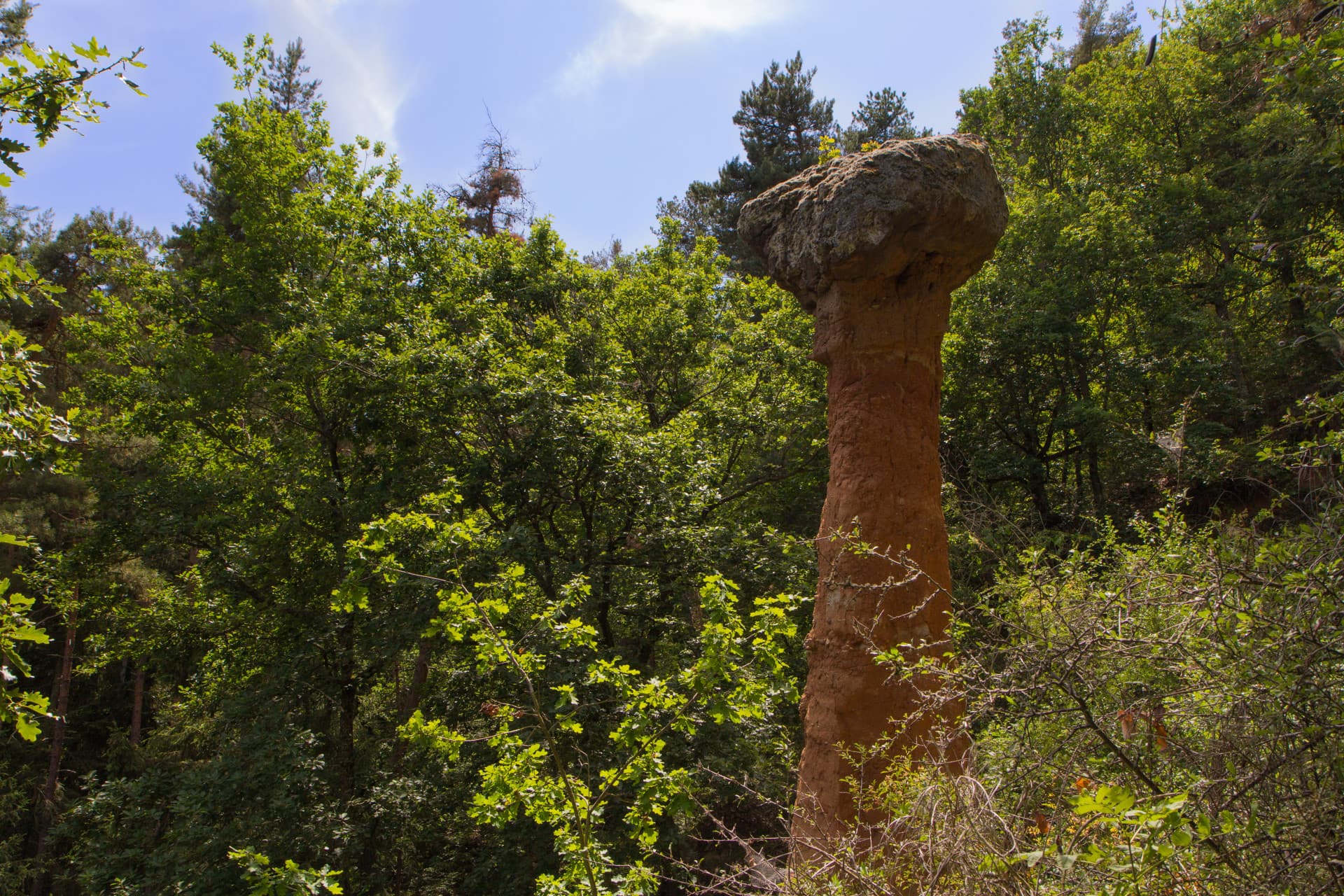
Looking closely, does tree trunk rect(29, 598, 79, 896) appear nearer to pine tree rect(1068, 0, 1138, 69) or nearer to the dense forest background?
the dense forest background

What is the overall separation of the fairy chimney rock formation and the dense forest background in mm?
757

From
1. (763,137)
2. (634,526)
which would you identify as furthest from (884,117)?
(634,526)

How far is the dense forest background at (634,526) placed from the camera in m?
3.19

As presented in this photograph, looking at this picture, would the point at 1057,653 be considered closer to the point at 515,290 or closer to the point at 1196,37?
the point at 515,290

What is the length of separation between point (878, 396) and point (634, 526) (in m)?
3.52

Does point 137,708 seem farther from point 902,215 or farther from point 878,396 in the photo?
point 902,215

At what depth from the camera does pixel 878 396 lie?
22.0 feet

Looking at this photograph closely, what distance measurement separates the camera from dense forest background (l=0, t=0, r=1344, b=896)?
126 inches

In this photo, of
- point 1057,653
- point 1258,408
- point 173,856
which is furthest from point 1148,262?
point 173,856

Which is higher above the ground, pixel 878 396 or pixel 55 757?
pixel 878 396

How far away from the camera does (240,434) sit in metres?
12.0

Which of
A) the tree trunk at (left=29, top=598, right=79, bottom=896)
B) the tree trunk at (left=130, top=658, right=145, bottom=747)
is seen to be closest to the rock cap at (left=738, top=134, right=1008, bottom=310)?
the tree trunk at (left=29, top=598, right=79, bottom=896)

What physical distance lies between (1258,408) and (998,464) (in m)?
4.10

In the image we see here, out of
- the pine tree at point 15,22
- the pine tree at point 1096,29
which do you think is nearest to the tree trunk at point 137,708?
the pine tree at point 15,22
